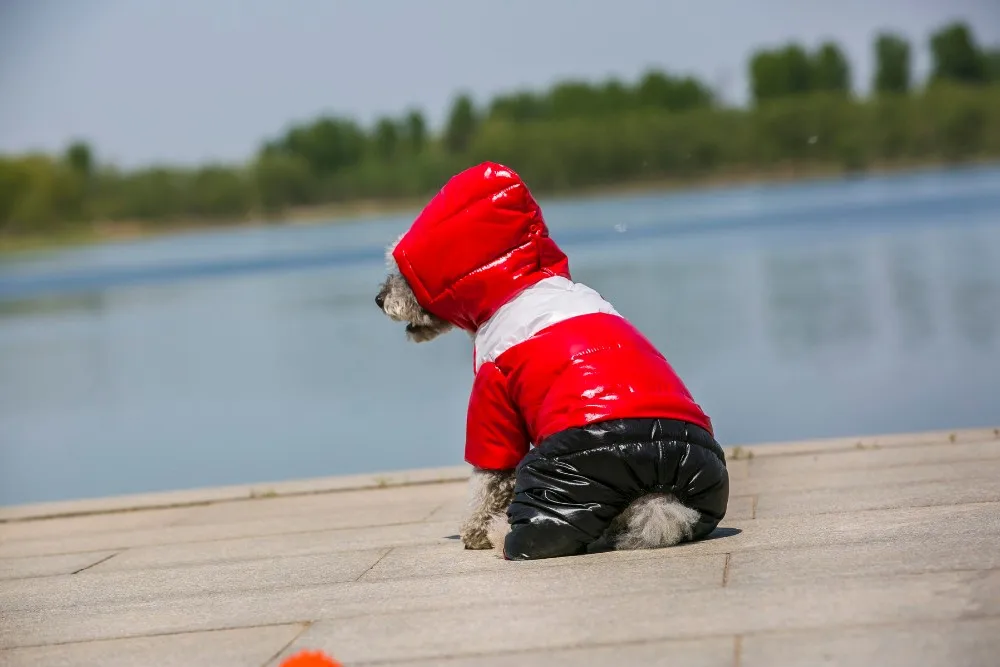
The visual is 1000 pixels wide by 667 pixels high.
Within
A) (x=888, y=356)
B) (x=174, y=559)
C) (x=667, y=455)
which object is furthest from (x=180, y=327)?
(x=667, y=455)

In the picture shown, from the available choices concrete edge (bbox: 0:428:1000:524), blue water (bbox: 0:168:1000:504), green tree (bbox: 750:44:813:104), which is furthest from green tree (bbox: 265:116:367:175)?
concrete edge (bbox: 0:428:1000:524)

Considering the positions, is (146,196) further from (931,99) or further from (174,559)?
(174,559)

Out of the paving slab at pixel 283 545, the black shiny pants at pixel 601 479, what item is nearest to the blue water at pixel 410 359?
the paving slab at pixel 283 545

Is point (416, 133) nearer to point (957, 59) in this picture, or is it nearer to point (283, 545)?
point (957, 59)

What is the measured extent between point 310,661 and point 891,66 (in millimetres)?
80185

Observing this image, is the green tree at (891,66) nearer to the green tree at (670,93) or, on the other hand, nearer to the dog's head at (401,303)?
the green tree at (670,93)

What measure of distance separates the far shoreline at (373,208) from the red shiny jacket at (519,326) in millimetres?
68229

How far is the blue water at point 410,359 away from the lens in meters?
11.2

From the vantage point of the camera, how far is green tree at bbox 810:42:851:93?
80.7 m

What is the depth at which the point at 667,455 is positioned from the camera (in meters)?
4.68

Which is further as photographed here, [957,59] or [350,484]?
[957,59]

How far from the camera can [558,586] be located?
14.2ft

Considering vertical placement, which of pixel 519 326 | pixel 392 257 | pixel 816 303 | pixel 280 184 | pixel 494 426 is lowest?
pixel 280 184

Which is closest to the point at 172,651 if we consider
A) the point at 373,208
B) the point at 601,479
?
the point at 601,479
